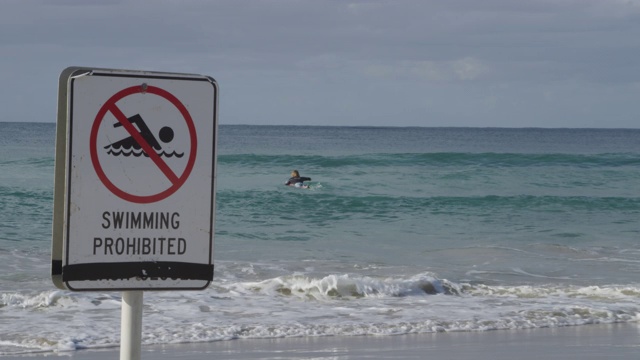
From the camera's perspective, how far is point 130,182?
1.51 meters

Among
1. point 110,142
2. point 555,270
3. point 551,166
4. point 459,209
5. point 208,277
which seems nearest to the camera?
point 110,142

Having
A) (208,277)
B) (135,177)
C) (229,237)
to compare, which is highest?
(135,177)

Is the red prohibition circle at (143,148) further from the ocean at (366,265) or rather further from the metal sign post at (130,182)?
the ocean at (366,265)

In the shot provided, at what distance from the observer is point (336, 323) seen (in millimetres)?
8344

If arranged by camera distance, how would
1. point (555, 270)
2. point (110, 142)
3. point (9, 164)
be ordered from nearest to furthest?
point (110, 142), point (555, 270), point (9, 164)

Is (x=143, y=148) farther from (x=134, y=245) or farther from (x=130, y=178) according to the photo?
(x=134, y=245)

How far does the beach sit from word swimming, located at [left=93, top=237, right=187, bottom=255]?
543 cm

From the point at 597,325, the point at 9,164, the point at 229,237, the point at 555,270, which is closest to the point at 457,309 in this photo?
the point at 597,325

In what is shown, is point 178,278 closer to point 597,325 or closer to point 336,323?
point 336,323

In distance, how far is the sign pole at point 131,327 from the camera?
1.52 metres

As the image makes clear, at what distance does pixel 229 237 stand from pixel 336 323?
8.06 meters

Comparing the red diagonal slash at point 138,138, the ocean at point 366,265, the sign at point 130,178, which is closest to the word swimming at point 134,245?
the sign at point 130,178

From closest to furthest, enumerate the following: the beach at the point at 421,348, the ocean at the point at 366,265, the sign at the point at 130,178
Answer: the sign at the point at 130,178
the beach at the point at 421,348
the ocean at the point at 366,265

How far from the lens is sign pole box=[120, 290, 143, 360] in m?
1.52
